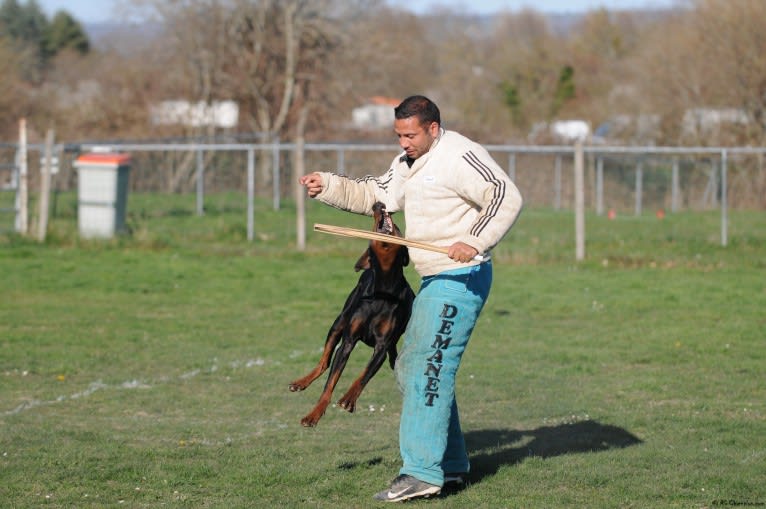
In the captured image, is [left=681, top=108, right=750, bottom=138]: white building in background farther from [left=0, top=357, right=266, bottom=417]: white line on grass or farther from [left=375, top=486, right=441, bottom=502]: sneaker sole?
[left=375, top=486, right=441, bottom=502]: sneaker sole

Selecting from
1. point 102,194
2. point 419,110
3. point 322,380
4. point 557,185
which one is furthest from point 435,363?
point 557,185

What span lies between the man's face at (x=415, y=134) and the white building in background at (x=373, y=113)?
33.4 m

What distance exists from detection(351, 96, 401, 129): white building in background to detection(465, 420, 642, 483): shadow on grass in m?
31.5

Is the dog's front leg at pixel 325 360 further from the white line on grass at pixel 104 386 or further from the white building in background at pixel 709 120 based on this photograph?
the white building in background at pixel 709 120

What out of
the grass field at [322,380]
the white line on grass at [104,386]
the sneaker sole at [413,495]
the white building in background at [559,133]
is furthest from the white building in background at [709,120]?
the sneaker sole at [413,495]

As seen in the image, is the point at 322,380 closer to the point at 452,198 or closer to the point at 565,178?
the point at 452,198

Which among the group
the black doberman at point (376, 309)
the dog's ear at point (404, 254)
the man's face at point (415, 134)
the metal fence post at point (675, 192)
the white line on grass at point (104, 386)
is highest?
the metal fence post at point (675, 192)

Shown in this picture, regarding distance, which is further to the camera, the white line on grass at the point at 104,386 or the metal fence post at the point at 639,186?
the metal fence post at the point at 639,186

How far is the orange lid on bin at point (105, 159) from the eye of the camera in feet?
73.4

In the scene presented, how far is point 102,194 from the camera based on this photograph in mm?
22141

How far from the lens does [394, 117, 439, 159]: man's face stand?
612 centimetres

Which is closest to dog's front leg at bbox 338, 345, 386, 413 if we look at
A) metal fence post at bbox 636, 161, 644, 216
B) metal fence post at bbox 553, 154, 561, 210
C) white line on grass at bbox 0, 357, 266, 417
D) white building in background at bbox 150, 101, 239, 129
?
white line on grass at bbox 0, 357, 266, 417

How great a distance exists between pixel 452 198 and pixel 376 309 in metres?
0.79

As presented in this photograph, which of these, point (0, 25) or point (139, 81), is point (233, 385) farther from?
point (0, 25)
